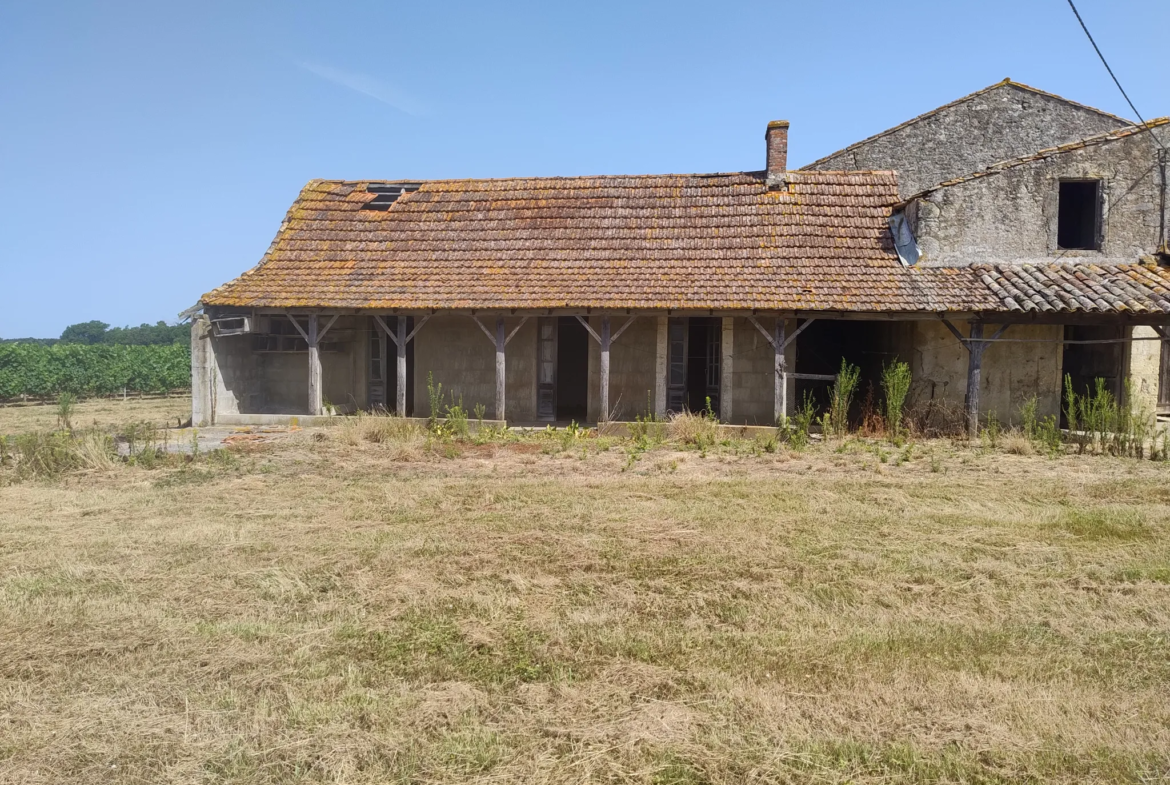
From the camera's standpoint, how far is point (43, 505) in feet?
27.5

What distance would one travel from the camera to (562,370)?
60.1 feet

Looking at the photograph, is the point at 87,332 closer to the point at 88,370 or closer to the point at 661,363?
the point at 88,370

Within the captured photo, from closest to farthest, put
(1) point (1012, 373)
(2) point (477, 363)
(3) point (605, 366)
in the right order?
1. (1) point (1012, 373)
2. (3) point (605, 366)
3. (2) point (477, 363)

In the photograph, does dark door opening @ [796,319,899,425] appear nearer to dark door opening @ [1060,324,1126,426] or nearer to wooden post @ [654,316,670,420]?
wooden post @ [654,316,670,420]

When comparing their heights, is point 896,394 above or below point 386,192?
below

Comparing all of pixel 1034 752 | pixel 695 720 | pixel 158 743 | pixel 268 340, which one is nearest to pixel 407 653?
pixel 158 743

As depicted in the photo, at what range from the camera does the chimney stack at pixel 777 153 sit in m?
16.2

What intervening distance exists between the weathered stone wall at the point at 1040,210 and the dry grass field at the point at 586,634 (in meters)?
6.20

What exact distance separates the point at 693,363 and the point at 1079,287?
6789mm

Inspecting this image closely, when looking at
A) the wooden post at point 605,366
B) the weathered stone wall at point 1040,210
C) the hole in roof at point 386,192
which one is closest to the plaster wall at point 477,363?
the wooden post at point 605,366

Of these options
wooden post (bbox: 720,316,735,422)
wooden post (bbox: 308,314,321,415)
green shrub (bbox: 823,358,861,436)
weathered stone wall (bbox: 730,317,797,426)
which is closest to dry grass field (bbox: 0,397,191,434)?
wooden post (bbox: 308,314,321,415)

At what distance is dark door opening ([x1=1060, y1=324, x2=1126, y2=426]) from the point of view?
14164 millimetres

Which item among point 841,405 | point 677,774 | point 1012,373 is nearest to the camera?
point 677,774

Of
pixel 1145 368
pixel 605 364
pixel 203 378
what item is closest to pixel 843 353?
pixel 1145 368
